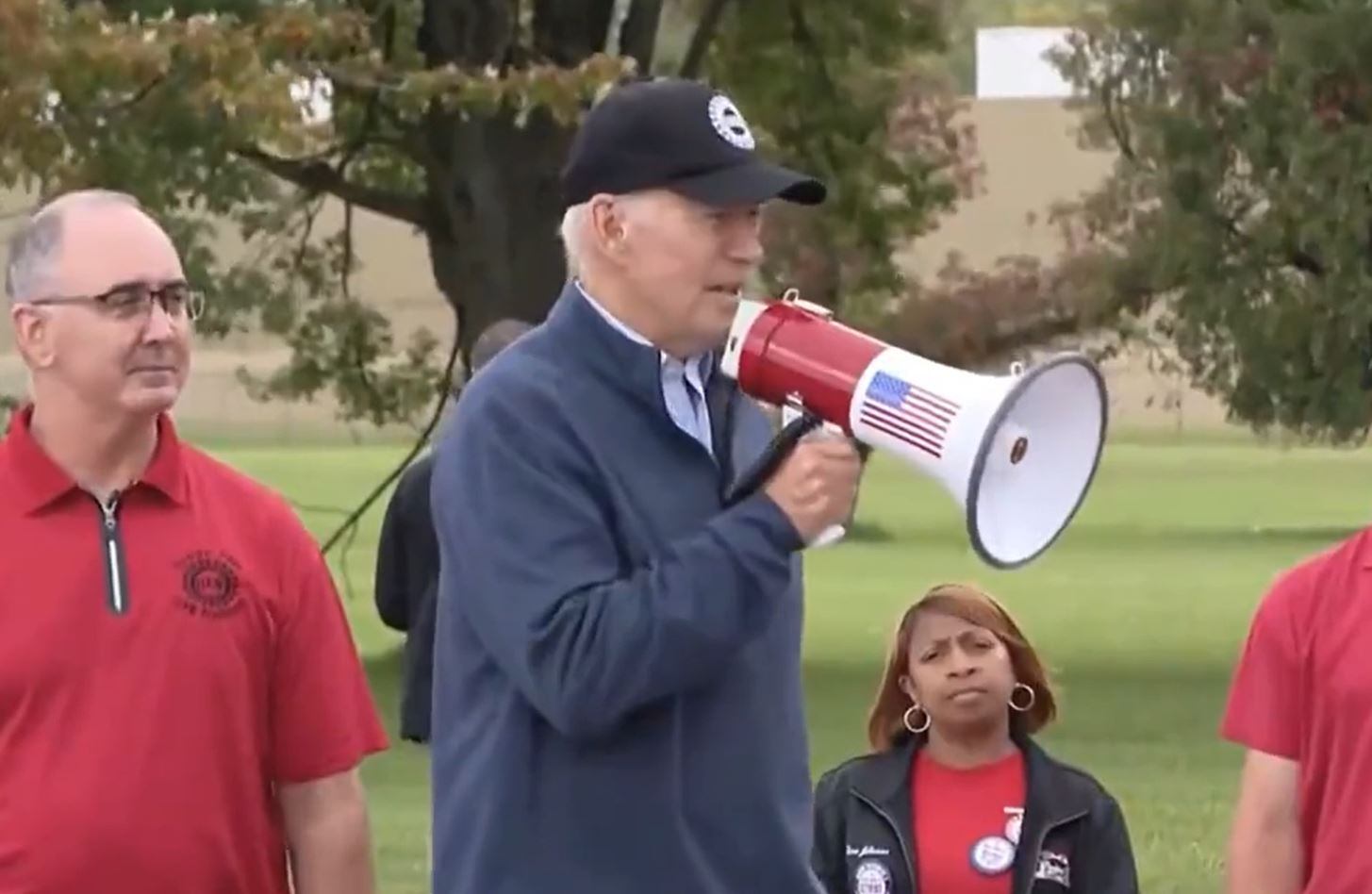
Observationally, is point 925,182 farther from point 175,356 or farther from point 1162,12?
point 175,356

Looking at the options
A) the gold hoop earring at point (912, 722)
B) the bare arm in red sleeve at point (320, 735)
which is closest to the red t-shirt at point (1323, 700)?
the bare arm in red sleeve at point (320, 735)

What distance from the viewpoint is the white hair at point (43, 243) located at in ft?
14.4

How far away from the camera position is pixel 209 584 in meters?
4.28

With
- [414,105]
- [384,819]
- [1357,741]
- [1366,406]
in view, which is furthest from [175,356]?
[1366,406]

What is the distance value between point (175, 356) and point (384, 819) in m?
9.52

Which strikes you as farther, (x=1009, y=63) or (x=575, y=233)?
(x=1009, y=63)

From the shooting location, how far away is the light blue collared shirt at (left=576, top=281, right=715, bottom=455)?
3934mm

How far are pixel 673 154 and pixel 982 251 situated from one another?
5416 cm

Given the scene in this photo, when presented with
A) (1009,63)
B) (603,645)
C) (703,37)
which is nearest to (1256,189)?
(703,37)

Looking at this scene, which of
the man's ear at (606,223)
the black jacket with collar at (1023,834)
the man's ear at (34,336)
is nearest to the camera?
the man's ear at (606,223)

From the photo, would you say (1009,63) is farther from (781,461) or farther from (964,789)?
(781,461)

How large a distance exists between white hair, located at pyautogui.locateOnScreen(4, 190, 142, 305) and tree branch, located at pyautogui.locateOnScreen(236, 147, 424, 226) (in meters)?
15.2

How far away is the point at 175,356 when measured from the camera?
14.2 feet

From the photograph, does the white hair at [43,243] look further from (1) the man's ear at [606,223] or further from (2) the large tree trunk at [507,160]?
(2) the large tree trunk at [507,160]
